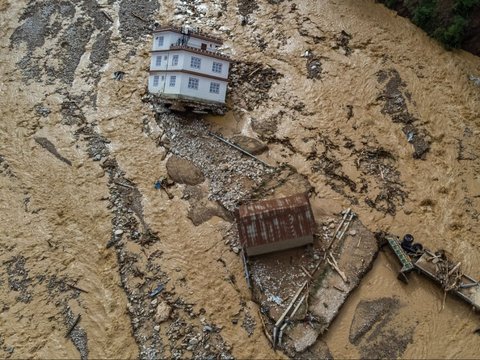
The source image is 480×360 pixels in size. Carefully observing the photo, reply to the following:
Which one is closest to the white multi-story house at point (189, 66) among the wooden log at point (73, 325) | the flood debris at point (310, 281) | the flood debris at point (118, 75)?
the flood debris at point (118, 75)

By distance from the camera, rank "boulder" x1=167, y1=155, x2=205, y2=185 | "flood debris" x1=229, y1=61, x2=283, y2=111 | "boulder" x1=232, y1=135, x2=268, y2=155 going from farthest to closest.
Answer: "flood debris" x1=229, y1=61, x2=283, y2=111, "boulder" x1=232, y1=135, x2=268, y2=155, "boulder" x1=167, y1=155, x2=205, y2=185

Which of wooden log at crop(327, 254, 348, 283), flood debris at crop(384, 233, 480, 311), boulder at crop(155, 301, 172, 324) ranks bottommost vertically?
boulder at crop(155, 301, 172, 324)

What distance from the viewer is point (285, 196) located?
1658cm

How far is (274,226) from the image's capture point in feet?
47.4

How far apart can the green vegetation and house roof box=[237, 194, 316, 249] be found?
1239 centimetres

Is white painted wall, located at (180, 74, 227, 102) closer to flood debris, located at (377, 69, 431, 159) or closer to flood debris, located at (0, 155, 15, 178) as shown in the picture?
flood debris, located at (377, 69, 431, 159)

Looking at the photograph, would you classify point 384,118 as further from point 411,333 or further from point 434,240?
point 411,333

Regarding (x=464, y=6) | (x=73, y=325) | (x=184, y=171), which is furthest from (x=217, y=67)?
(x=73, y=325)

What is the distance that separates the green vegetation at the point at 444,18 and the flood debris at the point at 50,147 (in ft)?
63.2

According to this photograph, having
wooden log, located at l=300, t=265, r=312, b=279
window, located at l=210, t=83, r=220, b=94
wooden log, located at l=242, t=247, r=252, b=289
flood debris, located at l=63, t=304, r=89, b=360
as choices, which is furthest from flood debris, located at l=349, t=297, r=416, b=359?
window, located at l=210, t=83, r=220, b=94

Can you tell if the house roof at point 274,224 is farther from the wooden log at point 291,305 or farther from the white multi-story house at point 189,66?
the white multi-story house at point 189,66

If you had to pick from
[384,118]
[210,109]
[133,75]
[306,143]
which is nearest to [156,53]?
[133,75]

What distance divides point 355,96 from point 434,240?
25.7 feet

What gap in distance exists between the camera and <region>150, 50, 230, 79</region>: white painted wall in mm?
17891
